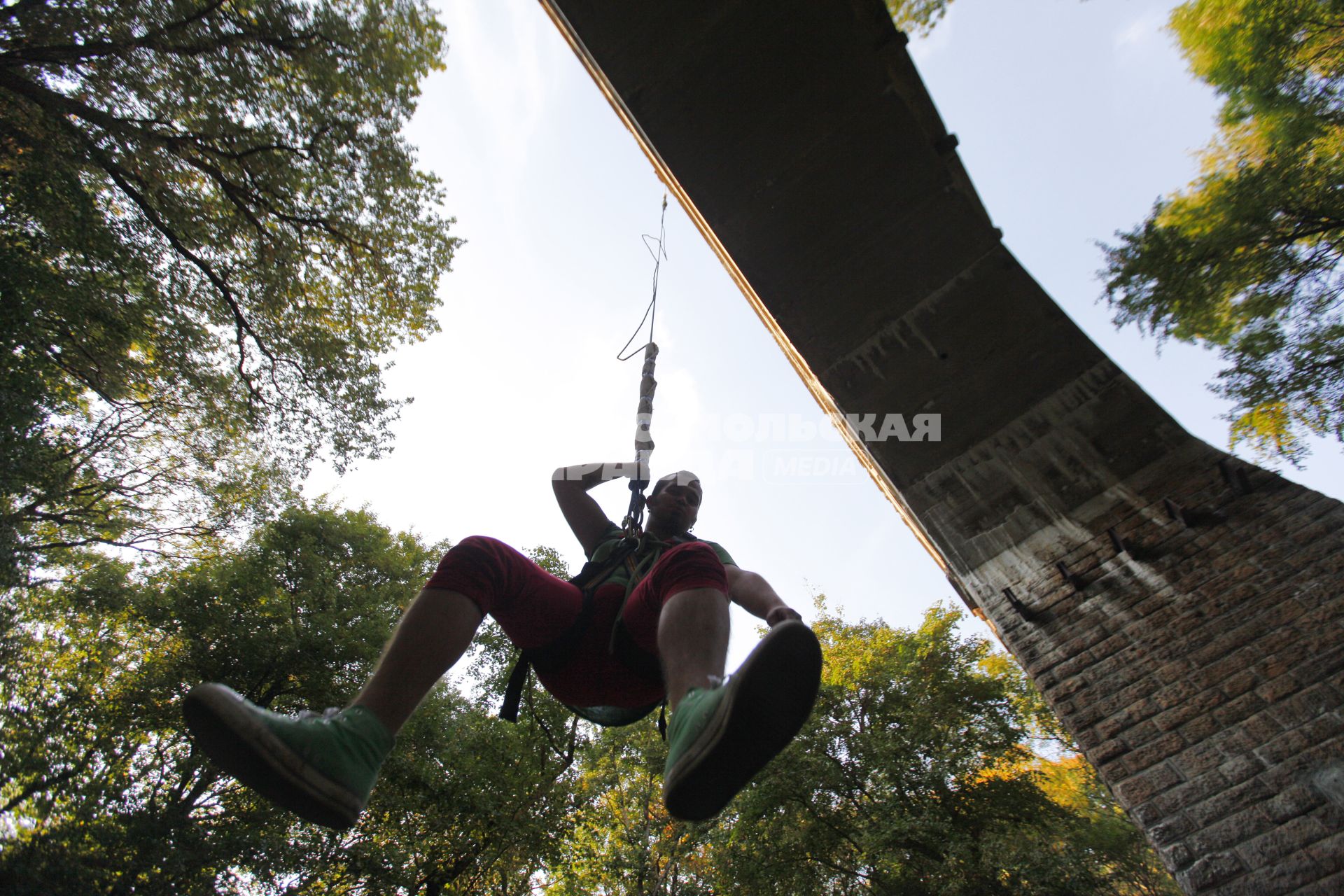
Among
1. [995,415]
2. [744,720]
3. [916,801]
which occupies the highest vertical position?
[995,415]

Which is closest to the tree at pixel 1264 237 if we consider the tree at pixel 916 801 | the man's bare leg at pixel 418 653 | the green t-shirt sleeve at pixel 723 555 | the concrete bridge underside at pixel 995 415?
the concrete bridge underside at pixel 995 415

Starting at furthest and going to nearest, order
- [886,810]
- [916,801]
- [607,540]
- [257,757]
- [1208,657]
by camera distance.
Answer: [916,801]
[886,810]
[1208,657]
[607,540]
[257,757]

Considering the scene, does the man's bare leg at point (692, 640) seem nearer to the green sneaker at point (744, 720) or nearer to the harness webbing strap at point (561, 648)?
the green sneaker at point (744, 720)

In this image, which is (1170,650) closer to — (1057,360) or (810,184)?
(1057,360)

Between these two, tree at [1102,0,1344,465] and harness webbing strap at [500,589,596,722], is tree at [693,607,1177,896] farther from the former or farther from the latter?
harness webbing strap at [500,589,596,722]

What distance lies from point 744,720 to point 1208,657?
294 cm

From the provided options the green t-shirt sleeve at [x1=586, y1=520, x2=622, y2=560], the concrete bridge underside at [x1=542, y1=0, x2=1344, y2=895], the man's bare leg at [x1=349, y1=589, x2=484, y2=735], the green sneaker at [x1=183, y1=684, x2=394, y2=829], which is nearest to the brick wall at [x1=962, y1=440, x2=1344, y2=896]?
the concrete bridge underside at [x1=542, y1=0, x2=1344, y2=895]

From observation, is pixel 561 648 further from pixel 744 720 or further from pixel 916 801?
pixel 916 801

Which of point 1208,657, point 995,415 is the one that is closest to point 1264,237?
point 995,415

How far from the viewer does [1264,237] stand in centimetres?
464

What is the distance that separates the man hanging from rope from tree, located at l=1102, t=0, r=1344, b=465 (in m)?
5.16

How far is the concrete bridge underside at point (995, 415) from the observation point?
8.77ft

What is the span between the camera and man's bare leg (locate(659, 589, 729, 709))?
1.48 m

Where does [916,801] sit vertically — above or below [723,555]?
below
